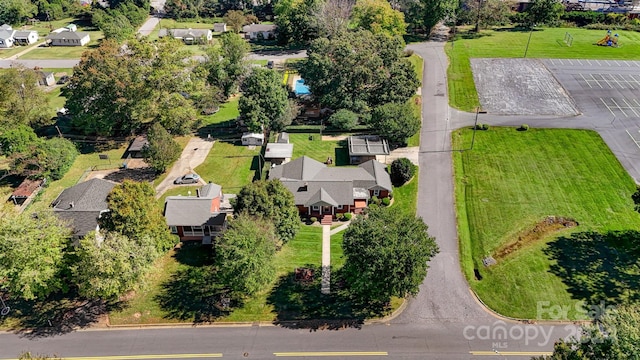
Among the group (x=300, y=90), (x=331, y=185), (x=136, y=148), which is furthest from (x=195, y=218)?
(x=300, y=90)

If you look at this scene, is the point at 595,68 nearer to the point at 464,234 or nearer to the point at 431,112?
the point at 431,112

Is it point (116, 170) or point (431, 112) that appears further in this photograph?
point (431, 112)

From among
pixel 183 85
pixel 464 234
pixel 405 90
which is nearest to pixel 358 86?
pixel 405 90

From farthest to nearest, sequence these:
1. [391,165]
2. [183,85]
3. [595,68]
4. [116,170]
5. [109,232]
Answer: [595,68] < [183,85] < [116,170] < [391,165] < [109,232]

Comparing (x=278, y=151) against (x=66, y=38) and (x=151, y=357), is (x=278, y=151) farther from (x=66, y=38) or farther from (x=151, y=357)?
(x=66, y=38)

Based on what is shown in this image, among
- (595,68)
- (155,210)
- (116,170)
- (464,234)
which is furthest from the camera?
(595,68)

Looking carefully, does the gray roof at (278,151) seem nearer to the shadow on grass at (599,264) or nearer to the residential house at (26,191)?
the residential house at (26,191)
